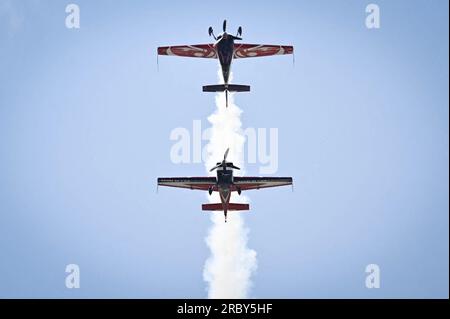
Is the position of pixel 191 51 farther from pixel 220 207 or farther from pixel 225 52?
pixel 220 207

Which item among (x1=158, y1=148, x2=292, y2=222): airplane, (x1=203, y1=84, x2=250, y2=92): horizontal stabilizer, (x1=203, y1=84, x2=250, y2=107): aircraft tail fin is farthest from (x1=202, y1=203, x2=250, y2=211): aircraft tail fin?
(x1=203, y1=84, x2=250, y2=92): horizontal stabilizer

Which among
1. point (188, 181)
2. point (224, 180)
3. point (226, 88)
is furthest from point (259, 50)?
point (188, 181)

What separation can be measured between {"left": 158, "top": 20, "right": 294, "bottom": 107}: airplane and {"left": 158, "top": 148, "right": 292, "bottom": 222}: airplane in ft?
25.5

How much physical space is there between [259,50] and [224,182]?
16.9 metres

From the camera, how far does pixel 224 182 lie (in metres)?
81.6

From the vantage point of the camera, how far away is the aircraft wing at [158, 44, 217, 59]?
291 feet

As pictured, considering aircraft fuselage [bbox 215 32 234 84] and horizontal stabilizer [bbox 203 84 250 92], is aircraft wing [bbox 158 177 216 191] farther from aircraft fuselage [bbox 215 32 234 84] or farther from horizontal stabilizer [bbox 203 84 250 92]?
aircraft fuselage [bbox 215 32 234 84]

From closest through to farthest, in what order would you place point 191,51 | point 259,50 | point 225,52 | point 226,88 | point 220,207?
point 226,88 → point 225,52 → point 220,207 → point 191,51 → point 259,50
